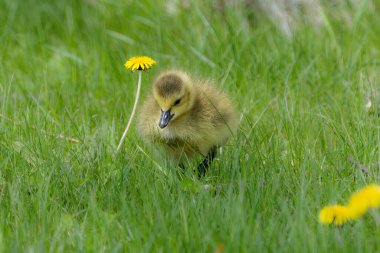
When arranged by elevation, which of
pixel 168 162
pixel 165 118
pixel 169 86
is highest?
pixel 169 86

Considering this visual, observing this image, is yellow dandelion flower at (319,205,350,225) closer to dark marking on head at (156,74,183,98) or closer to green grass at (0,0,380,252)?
green grass at (0,0,380,252)

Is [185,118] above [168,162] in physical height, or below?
above

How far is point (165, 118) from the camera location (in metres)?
3.24

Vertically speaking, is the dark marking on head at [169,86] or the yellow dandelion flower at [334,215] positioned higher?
the dark marking on head at [169,86]

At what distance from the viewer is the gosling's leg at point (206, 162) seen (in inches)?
132

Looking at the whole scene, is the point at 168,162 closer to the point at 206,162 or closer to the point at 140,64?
the point at 206,162

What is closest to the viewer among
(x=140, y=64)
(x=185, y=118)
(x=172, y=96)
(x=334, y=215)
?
(x=334, y=215)

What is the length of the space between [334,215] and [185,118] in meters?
1.02

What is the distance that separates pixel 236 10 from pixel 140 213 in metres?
2.72

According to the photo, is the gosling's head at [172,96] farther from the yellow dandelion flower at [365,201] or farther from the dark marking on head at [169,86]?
the yellow dandelion flower at [365,201]

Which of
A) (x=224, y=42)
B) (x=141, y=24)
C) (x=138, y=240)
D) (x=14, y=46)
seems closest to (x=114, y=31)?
(x=141, y=24)

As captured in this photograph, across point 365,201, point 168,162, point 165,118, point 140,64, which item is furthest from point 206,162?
point 365,201

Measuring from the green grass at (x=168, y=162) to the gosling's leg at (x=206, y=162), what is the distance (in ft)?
0.14

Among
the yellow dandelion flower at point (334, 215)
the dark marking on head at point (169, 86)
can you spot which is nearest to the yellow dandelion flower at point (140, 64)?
the dark marking on head at point (169, 86)
